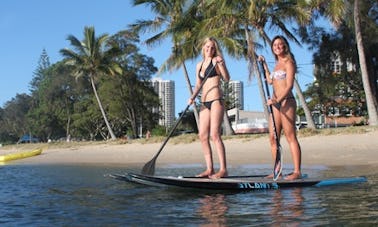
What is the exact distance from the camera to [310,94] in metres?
42.3

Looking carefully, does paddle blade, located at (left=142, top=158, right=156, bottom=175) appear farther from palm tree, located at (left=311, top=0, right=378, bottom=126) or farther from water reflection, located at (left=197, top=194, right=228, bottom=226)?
palm tree, located at (left=311, top=0, right=378, bottom=126)

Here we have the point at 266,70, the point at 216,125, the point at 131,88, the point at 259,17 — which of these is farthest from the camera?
the point at 131,88

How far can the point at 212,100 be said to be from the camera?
653cm

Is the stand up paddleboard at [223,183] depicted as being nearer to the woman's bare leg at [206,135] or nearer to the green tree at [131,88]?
the woman's bare leg at [206,135]

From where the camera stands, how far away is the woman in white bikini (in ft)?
21.5

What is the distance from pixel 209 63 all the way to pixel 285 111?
4.18 ft

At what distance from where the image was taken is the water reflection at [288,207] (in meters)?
4.03

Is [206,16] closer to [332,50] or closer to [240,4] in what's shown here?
[240,4]

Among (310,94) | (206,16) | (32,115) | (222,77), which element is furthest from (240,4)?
(32,115)

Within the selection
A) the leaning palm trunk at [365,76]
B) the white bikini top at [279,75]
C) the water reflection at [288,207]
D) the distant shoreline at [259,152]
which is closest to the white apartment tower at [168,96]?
the distant shoreline at [259,152]

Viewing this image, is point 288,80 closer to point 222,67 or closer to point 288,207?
point 222,67

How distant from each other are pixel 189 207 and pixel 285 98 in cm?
243

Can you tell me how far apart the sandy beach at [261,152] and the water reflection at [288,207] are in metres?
6.60

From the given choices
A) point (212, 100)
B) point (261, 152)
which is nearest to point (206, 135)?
point (212, 100)
